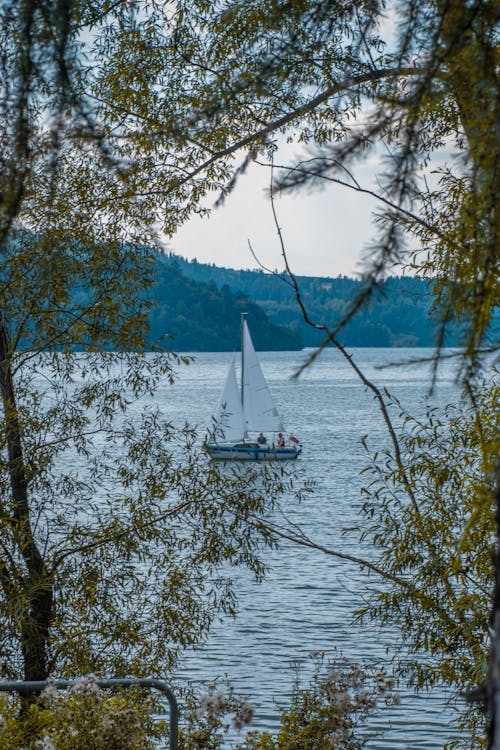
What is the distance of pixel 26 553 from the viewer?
859 centimetres

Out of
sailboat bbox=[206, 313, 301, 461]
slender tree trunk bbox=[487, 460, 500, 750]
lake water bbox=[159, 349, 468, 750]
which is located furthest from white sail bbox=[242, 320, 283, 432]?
slender tree trunk bbox=[487, 460, 500, 750]

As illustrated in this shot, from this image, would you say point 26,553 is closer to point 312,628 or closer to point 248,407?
point 312,628

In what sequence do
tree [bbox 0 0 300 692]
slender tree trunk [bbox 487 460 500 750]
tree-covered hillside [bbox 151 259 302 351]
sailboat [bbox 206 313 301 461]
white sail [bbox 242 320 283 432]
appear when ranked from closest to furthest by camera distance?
slender tree trunk [bbox 487 460 500 750] < tree [bbox 0 0 300 692] < sailboat [bbox 206 313 301 461] < white sail [bbox 242 320 283 432] < tree-covered hillside [bbox 151 259 302 351]

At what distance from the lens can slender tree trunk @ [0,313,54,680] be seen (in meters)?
8.49

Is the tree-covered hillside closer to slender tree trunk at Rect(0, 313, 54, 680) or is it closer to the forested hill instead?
the forested hill

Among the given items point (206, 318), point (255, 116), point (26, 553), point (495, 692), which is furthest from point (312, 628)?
point (206, 318)

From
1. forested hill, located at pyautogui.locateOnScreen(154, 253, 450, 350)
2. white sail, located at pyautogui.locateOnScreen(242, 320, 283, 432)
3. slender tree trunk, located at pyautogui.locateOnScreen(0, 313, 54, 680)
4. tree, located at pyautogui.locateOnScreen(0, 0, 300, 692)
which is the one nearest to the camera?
tree, located at pyautogui.locateOnScreen(0, 0, 300, 692)

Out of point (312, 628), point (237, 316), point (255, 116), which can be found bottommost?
point (312, 628)

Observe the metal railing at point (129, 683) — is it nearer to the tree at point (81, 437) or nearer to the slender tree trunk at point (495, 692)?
the tree at point (81, 437)

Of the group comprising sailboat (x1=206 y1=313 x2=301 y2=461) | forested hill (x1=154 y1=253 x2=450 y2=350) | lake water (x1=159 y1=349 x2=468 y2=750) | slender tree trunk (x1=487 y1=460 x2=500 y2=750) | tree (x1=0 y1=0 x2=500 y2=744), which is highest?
forested hill (x1=154 y1=253 x2=450 y2=350)

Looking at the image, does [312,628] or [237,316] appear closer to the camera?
[312,628]

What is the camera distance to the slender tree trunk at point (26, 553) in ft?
27.9

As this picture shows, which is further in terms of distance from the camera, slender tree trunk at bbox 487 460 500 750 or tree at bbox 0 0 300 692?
→ tree at bbox 0 0 300 692

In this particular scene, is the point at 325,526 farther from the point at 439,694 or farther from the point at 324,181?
the point at 324,181
